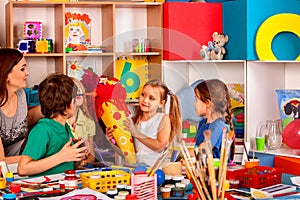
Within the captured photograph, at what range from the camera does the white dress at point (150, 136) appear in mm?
2295

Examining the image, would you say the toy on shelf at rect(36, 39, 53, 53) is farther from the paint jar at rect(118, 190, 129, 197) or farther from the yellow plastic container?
the paint jar at rect(118, 190, 129, 197)

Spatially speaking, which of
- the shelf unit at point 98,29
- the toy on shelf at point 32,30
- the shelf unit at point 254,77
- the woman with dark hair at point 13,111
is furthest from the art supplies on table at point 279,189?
the toy on shelf at point 32,30

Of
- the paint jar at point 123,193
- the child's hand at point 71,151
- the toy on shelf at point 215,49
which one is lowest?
the paint jar at point 123,193

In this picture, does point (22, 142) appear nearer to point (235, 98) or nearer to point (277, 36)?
point (235, 98)

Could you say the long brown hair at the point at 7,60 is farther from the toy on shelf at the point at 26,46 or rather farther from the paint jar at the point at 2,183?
the paint jar at the point at 2,183

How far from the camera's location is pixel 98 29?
4117mm

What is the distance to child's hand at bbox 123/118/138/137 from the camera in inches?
95.1

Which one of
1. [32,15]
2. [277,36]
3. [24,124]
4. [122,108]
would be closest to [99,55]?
[32,15]

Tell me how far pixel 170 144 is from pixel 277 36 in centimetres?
169

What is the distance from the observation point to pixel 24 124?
10.7 ft

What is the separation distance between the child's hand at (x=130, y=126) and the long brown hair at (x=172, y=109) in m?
0.04

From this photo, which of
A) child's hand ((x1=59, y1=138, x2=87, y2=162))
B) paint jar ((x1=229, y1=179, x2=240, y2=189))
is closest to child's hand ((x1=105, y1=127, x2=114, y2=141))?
child's hand ((x1=59, y1=138, x2=87, y2=162))

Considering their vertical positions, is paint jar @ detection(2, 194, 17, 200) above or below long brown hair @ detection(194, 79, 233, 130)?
below

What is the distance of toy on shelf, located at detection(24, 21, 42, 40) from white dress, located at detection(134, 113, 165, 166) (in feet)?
5.12
